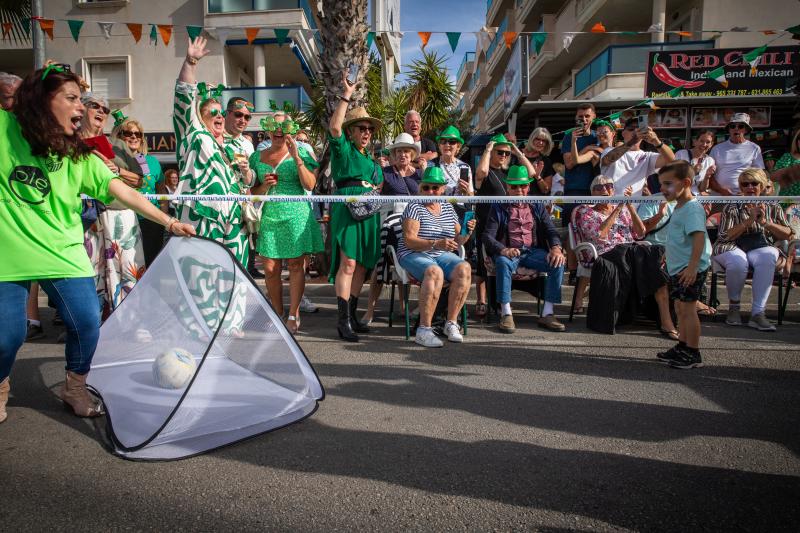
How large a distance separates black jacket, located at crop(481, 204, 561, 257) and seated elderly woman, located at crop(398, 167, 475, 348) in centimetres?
57

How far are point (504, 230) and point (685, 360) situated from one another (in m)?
2.30

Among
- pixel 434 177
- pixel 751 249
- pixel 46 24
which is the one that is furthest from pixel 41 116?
pixel 46 24

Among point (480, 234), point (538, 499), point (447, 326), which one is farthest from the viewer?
point (480, 234)

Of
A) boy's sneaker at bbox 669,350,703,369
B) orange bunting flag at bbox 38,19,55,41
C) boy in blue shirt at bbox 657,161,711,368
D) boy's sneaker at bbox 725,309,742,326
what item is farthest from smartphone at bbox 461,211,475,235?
orange bunting flag at bbox 38,19,55,41

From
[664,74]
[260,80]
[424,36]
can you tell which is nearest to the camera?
[424,36]

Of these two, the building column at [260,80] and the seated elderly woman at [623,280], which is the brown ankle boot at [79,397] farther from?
the building column at [260,80]

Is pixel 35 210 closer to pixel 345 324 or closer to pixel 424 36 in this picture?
pixel 345 324

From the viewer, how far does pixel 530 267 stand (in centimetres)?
590

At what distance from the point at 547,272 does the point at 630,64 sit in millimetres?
14050

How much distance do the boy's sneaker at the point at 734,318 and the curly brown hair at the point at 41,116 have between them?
6401 mm

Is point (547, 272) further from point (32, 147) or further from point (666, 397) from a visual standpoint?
point (32, 147)

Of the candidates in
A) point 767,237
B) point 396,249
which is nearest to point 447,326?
point 396,249

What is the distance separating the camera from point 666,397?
141 inches

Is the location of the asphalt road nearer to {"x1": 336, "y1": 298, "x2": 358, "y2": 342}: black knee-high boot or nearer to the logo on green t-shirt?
{"x1": 336, "y1": 298, "x2": 358, "y2": 342}: black knee-high boot
